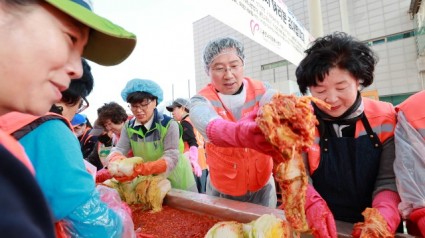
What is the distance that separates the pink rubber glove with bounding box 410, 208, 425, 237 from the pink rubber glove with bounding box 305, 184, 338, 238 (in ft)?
1.16

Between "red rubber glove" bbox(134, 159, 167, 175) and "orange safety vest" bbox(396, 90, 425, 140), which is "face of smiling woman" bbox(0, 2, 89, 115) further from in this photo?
"red rubber glove" bbox(134, 159, 167, 175)

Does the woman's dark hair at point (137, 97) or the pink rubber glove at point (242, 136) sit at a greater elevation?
the woman's dark hair at point (137, 97)

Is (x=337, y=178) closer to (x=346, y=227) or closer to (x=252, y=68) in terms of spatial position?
(x=346, y=227)

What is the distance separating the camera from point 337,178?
5.04 feet

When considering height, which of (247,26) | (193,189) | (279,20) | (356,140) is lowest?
(193,189)

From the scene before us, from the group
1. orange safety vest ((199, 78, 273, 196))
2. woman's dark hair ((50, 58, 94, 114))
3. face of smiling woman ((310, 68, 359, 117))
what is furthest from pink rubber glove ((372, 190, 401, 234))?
woman's dark hair ((50, 58, 94, 114))

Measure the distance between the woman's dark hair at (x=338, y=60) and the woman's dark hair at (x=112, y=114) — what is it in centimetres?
259

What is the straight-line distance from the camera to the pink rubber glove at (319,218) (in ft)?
4.13

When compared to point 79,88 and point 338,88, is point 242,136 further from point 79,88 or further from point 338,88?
point 79,88

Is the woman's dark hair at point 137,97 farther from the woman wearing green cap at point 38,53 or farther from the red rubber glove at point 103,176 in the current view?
the woman wearing green cap at point 38,53

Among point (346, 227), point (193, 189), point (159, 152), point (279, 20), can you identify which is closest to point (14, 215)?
point (346, 227)

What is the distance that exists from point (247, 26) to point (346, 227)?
7.44 feet

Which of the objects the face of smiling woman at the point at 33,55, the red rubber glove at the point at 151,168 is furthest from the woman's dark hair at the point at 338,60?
the red rubber glove at the point at 151,168

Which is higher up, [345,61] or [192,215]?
[345,61]
